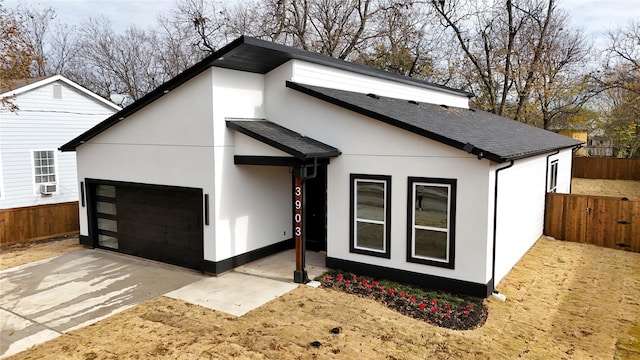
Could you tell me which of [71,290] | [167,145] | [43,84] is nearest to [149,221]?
[167,145]

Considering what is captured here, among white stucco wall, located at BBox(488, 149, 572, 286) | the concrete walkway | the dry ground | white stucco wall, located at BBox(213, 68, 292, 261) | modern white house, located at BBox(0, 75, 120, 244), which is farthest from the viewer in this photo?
modern white house, located at BBox(0, 75, 120, 244)

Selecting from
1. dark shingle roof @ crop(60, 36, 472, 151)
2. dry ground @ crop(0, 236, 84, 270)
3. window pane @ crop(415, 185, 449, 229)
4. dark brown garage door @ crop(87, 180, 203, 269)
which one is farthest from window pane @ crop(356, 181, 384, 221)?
dry ground @ crop(0, 236, 84, 270)

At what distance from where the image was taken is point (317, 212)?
36.6 feet

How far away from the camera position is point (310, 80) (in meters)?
10.3

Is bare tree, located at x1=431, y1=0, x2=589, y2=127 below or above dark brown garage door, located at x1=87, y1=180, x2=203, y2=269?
above

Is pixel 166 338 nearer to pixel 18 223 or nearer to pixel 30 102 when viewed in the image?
pixel 18 223

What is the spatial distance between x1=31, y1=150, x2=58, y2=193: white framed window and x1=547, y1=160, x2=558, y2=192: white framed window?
57.7 feet

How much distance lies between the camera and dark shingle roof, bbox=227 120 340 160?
8.34 meters

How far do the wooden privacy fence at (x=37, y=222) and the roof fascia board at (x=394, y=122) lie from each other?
30.5 ft

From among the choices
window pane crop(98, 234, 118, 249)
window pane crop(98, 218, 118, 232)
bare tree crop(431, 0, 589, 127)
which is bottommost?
window pane crop(98, 234, 118, 249)

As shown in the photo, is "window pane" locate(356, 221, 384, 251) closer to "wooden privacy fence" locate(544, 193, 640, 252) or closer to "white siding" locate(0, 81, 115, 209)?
"wooden privacy fence" locate(544, 193, 640, 252)

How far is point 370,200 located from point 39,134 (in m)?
13.3

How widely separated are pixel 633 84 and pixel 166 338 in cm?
2886

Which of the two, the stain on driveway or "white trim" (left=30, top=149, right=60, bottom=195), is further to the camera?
"white trim" (left=30, top=149, right=60, bottom=195)
